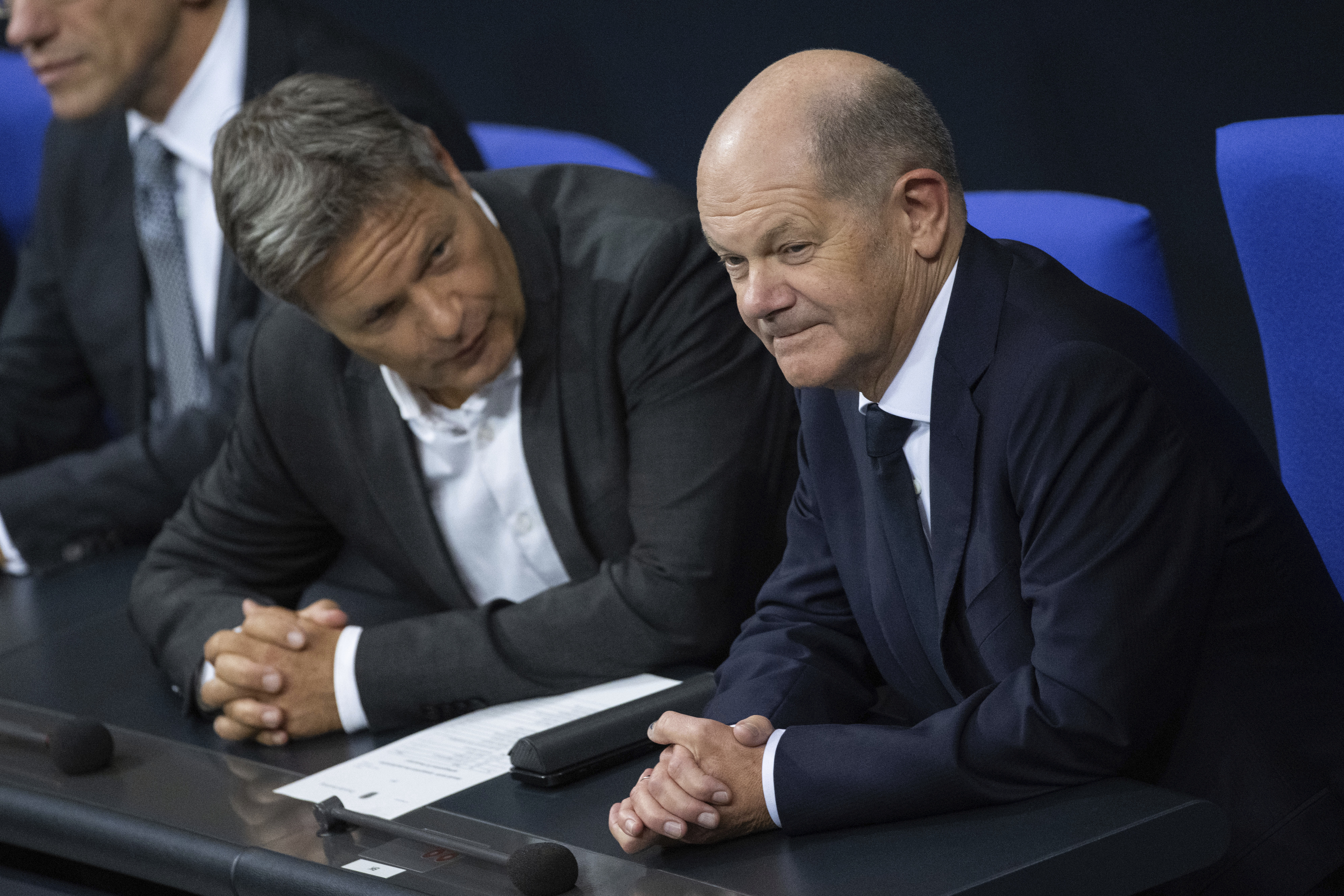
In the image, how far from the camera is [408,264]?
182 centimetres

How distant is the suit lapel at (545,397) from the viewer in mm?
1963

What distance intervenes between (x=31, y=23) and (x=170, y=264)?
1.51 feet

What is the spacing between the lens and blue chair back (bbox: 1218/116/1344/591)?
1.59 metres

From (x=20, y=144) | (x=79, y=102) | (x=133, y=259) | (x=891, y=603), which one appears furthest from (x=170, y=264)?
(x=891, y=603)

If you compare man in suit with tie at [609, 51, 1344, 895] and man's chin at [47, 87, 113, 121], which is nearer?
man in suit with tie at [609, 51, 1344, 895]

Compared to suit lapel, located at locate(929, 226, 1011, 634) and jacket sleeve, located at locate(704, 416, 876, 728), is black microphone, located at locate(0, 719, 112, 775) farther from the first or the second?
suit lapel, located at locate(929, 226, 1011, 634)

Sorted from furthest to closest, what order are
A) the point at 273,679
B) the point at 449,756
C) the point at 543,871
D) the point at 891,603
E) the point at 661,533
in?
1. the point at 661,533
2. the point at 273,679
3. the point at 449,756
4. the point at 891,603
5. the point at 543,871

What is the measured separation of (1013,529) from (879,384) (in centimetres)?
18

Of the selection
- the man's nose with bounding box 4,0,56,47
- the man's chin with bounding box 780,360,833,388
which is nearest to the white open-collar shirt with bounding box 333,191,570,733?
the man's chin with bounding box 780,360,833,388

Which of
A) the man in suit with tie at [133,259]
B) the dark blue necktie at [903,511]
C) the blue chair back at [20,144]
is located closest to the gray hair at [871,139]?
the dark blue necktie at [903,511]

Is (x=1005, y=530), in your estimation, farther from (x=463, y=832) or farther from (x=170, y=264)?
(x=170, y=264)

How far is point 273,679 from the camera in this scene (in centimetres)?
174

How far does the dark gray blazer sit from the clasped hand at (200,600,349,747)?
0.05 meters

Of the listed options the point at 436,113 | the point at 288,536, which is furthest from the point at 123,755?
the point at 436,113
